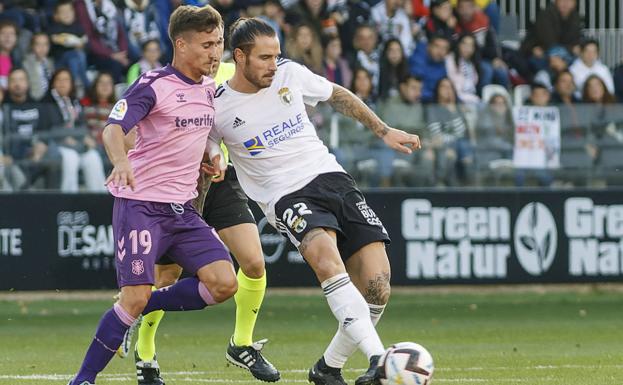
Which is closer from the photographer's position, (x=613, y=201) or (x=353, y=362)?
(x=353, y=362)

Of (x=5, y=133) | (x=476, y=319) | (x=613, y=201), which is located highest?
(x=5, y=133)

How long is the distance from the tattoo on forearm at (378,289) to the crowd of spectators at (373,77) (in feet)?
20.3

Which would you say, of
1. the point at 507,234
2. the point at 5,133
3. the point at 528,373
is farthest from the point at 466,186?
the point at 528,373

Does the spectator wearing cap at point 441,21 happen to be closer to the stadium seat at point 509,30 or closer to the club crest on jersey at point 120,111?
the stadium seat at point 509,30

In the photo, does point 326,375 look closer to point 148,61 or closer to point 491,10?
point 148,61

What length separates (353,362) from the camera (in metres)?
10.3

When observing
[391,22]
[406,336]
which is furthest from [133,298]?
[391,22]

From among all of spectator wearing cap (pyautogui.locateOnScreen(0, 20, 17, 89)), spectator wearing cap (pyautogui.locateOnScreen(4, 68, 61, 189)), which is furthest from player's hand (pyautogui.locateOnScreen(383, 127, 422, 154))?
spectator wearing cap (pyautogui.locateOnScreen(0, 20, 17, 89))

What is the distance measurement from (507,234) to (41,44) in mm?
5776

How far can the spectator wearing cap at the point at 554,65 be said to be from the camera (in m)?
18.0

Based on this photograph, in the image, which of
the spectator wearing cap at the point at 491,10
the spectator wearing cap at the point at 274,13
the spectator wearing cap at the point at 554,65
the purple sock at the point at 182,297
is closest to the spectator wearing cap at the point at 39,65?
the spectator wearing cap at the point at 274,13

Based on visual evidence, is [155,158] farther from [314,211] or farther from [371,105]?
[371,105]

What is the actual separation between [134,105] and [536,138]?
8.07 m

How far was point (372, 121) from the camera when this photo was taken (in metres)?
8.43
